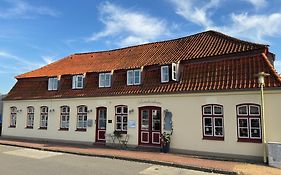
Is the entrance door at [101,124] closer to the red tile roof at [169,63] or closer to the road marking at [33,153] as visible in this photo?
the red tile roof at [169,63]

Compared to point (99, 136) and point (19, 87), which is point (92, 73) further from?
point (19, 87)

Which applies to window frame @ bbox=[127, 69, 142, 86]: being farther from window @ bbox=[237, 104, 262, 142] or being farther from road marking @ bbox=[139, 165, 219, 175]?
road marking @ bbox=[139, 165, 219, 175]

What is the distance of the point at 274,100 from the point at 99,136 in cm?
1069

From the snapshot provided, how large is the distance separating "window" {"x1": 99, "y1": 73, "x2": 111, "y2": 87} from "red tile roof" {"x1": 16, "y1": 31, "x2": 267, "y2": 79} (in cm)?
49

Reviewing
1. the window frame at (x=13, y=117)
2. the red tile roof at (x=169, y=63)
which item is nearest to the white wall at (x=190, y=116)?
the red tile roof at (x=169, y=63)

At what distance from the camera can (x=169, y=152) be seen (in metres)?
14.9

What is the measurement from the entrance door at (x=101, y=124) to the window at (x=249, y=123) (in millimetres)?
8554

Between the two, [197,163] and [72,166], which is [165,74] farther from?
[72,166]

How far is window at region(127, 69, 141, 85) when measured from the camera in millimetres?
17125

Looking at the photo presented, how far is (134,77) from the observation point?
56.7 ft

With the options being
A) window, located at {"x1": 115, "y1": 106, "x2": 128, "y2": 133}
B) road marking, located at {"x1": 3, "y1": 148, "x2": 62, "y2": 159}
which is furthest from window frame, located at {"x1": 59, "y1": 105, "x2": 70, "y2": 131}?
window, located at {"x1": 115, "y1": 106, "x2": 128, "y2": 133}

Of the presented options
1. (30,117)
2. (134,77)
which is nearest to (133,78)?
(134,77)

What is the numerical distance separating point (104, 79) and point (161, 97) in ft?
15.8

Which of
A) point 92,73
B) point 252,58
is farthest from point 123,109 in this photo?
point 252,58
